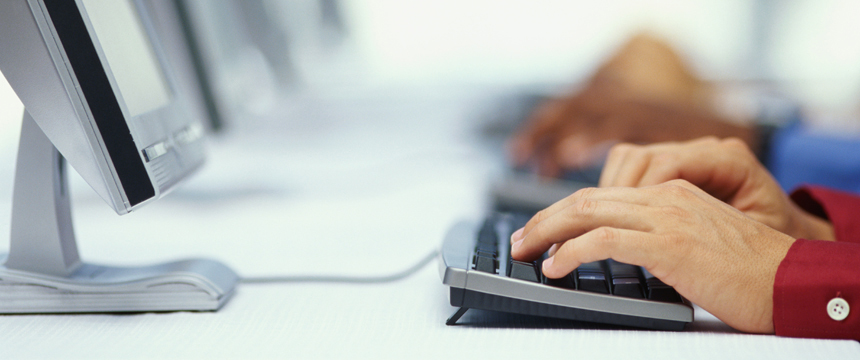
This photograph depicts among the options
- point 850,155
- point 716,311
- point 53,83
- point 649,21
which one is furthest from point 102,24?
point 649,21

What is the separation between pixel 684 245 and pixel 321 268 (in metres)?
0.35

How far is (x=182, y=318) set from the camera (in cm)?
43

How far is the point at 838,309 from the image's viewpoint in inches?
14.2

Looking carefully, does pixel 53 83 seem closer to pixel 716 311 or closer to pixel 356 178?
pixel 716 311

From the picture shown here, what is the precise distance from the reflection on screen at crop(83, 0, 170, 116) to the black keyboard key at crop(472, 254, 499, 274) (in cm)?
30

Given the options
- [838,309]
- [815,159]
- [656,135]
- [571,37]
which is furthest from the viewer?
[571,37]

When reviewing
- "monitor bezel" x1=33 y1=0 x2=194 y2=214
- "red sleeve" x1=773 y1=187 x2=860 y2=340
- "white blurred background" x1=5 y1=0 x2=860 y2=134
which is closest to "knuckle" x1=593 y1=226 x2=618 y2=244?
"red sleeve" x1=773 y1=187 x2=860 y2=340

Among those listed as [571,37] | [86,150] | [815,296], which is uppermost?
[86,150]

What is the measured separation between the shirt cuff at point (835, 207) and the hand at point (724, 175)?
3cm

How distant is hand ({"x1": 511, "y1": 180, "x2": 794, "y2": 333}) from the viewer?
36cm

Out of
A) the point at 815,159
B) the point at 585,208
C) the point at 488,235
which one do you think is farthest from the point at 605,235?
the point at 815,159

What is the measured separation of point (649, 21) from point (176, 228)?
225cm

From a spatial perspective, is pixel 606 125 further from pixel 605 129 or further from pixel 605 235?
pixel 605 235

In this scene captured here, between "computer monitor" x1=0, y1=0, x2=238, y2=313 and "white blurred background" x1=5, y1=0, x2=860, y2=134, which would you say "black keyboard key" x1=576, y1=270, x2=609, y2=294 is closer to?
"computer monitor" x1=0, y1=0, x2=238, y2=313
